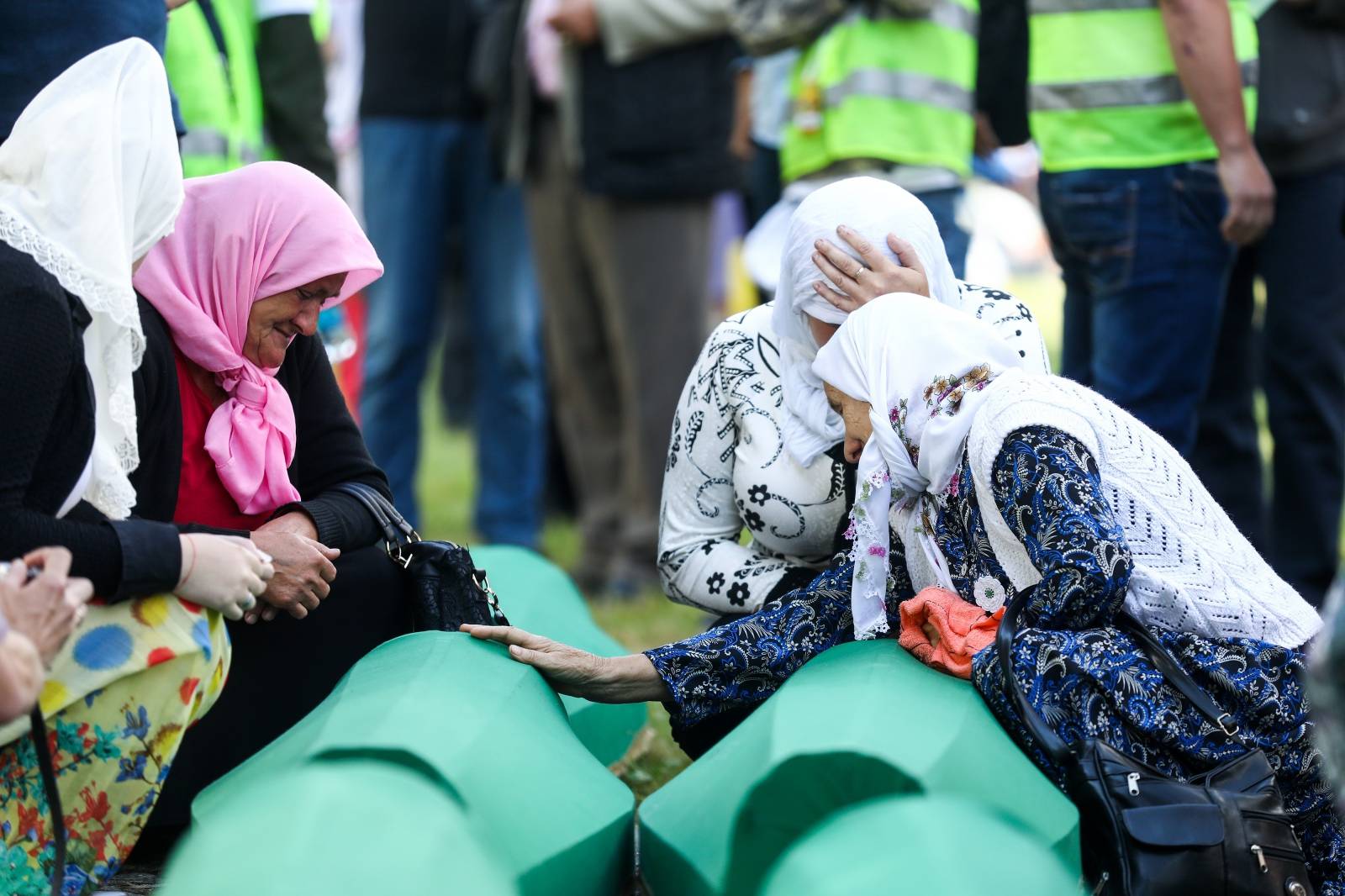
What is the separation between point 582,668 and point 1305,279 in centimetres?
207

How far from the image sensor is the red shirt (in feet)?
9.57

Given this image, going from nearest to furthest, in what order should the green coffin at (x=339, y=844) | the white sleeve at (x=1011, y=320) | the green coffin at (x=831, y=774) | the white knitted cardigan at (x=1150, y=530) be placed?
the green coffin at (x=339, y=844), the green coffin at (x=831, y=774), the white knitted cardigan at (x=1150, y=530), the white sleeve at (x=1011, y=320)

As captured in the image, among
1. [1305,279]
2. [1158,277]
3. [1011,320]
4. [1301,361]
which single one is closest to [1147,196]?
[1158,277]

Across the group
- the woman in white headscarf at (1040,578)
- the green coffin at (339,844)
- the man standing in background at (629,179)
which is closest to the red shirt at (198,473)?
the woman in white headscarf at (1040,578)

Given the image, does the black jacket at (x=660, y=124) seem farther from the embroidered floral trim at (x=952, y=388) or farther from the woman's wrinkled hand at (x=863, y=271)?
the embroidered floral trim at (x=952, y=388)

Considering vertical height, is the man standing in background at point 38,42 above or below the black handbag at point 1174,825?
above

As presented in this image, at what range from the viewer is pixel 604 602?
5.22 m

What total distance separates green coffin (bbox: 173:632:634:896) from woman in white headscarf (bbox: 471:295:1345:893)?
23 cm

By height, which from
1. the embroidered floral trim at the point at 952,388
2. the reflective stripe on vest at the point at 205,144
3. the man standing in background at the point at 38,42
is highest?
the man standing in background at the point at 38,42

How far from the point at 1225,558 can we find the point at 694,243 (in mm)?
2751

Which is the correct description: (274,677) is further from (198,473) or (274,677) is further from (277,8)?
(277,8)

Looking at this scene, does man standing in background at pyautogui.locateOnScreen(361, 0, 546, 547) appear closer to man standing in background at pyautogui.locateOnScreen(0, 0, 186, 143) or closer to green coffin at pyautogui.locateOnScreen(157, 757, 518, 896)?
man standing in background at pyautogui.locateOnScreen(0, 0, 186, 143)

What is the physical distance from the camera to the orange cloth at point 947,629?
8.53ft

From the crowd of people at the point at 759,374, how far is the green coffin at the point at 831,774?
0.11 metres
